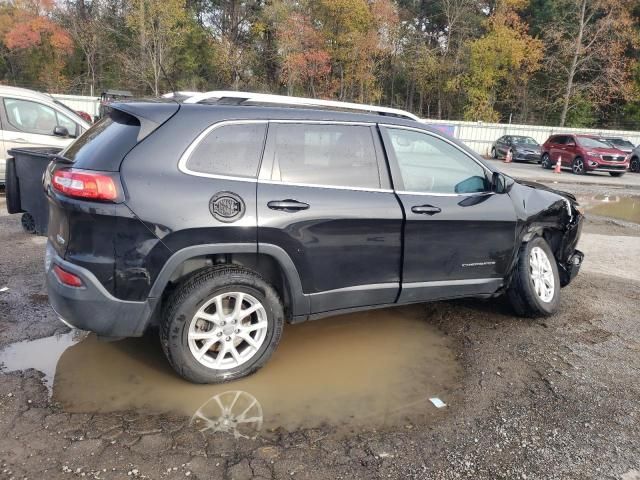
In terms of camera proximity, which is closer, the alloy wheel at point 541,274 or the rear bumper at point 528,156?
the alloy wheel at point 541,274

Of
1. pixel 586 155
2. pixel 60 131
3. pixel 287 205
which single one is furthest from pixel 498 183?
pixel 586 155

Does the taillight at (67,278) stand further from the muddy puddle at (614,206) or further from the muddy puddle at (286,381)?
the muddy puddle at (614,206)

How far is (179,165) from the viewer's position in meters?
3.18

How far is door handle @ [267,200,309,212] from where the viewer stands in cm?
334

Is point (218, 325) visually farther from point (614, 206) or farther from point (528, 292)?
point (614, 206)

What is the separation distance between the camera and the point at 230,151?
334cm

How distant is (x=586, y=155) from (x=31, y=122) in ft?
63.5

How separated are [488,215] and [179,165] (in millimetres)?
2448

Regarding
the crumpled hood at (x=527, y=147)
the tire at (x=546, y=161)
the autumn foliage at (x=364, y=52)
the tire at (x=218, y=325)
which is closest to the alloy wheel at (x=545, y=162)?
the tire at (x=546, y=161)

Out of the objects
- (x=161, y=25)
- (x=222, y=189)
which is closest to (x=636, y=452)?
(x=222, y=189)

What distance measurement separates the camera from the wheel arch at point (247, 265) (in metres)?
3.15

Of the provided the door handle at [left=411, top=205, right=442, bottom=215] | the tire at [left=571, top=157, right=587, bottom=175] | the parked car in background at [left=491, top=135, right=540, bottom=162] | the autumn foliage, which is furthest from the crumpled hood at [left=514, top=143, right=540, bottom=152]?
the door handle at [left=411, top=205, right=442, bottom=215]

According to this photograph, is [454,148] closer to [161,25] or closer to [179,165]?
[179,165]

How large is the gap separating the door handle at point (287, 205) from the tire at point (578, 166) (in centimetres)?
2053
